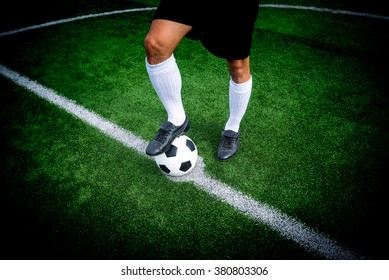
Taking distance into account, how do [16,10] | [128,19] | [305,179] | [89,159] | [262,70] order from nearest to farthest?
[305,179], [89,159], [262,70], [128,19], [16,10]

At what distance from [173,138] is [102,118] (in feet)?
3.14

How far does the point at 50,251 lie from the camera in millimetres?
1598

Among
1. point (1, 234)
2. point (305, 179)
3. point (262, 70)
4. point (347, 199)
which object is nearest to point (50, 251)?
point (1, 234)

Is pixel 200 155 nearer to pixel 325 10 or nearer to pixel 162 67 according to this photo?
pixel 162 67

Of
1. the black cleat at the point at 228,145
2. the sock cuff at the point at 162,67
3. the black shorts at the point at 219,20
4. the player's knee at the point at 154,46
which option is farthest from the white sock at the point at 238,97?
the player's knee at the point at 154,46

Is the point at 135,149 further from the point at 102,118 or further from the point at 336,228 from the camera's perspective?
the point at 336,228

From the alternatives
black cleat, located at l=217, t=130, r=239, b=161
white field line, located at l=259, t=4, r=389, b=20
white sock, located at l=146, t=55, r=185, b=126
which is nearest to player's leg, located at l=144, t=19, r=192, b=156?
white sock, located at l=146, t=55, r=185, b=126

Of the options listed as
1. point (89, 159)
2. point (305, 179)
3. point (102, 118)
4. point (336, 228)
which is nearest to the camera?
point (336, 228)

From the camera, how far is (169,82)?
165 centimetres

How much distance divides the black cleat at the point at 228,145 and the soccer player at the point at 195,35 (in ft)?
1.26

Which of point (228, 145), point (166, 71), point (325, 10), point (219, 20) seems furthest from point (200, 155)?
point (325, 10)

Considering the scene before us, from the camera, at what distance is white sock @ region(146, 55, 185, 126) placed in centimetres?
159

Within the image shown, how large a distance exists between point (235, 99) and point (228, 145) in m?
0.40

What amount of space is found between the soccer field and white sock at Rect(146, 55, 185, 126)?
48 centimetres
